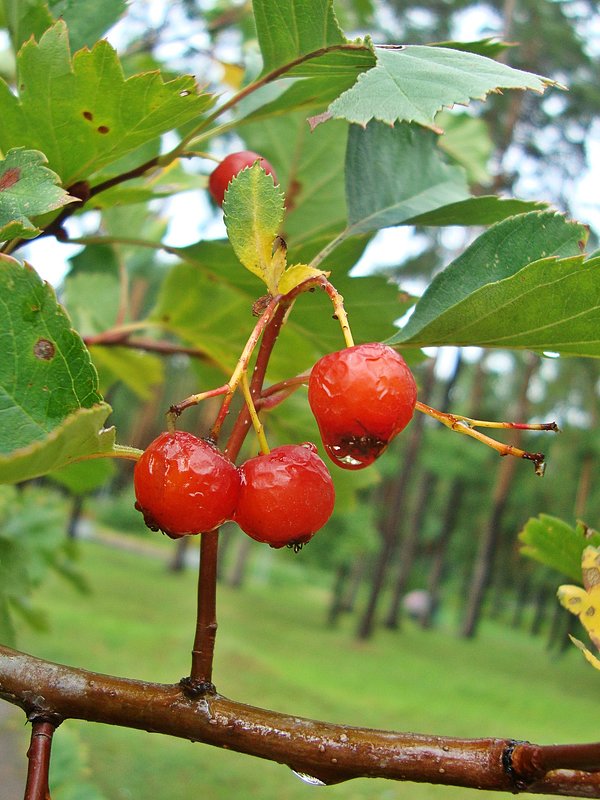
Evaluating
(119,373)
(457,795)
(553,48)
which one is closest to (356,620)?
(457,795)

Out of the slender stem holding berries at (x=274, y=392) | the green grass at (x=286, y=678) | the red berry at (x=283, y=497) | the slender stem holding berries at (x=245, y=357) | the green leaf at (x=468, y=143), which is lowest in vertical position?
the green grass at (x=286, y=678)

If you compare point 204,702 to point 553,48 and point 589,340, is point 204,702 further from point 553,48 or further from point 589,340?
point 553,48

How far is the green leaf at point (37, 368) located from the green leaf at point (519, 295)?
0.22m

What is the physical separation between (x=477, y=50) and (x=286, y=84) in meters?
0.18

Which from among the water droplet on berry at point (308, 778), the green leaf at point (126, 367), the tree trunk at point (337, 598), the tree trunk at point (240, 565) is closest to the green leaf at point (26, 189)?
the water droplet on berry at point (308, 778)

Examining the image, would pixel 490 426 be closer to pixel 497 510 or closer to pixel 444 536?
pixel 497 510

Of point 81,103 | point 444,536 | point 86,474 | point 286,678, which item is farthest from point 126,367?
point 444,536

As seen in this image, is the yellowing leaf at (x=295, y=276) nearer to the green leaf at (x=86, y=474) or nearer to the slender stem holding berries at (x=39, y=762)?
the slender stem holding berries at (x=39, y=762)

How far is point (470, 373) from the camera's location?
1859 centimetres

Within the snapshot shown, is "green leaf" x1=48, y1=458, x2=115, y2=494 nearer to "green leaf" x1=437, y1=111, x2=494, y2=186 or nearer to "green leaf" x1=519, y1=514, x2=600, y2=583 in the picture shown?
"green leaf" x1=519, y1=514, x2=600, y2=583

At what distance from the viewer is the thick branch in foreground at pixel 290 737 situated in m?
0.45

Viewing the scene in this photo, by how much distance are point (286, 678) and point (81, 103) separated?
9382 mm

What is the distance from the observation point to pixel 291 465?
492 millimetres

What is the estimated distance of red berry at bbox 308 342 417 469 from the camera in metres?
0.44
